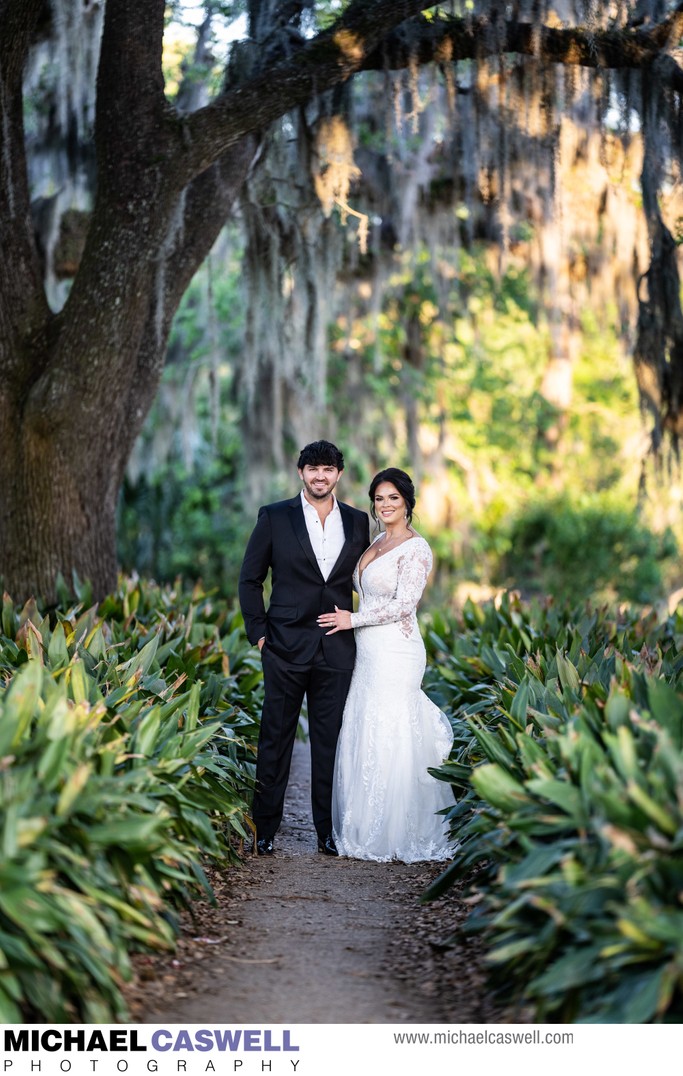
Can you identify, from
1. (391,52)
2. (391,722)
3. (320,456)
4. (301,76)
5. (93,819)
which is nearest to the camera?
(93,819)

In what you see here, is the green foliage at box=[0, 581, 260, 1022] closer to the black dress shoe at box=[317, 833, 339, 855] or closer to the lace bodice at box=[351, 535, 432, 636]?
the black dress shoe at box=[317, 833, 339, 855]

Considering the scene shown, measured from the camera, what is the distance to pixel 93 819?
11.6 feet

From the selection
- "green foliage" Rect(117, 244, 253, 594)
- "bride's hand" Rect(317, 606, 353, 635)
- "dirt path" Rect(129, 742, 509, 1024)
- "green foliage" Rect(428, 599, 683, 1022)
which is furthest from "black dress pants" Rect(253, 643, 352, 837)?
"green foliage" Rect(117, 244, 253, 594)

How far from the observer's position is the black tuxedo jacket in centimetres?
548

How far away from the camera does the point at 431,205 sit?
11.4 meters

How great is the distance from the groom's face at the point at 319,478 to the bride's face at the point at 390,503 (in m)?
0.26

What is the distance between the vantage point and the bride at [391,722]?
5441mm

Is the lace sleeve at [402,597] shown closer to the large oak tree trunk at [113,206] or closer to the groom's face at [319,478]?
the groom's face at [319,478]

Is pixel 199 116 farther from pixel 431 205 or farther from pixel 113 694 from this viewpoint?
pixel 431 205

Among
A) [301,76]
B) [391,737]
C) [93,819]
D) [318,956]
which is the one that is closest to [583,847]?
[318,956]

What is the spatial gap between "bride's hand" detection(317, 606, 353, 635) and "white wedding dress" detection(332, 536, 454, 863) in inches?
1.9

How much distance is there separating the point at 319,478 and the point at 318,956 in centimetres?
220

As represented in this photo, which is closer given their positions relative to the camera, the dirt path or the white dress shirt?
A: the dirt path
